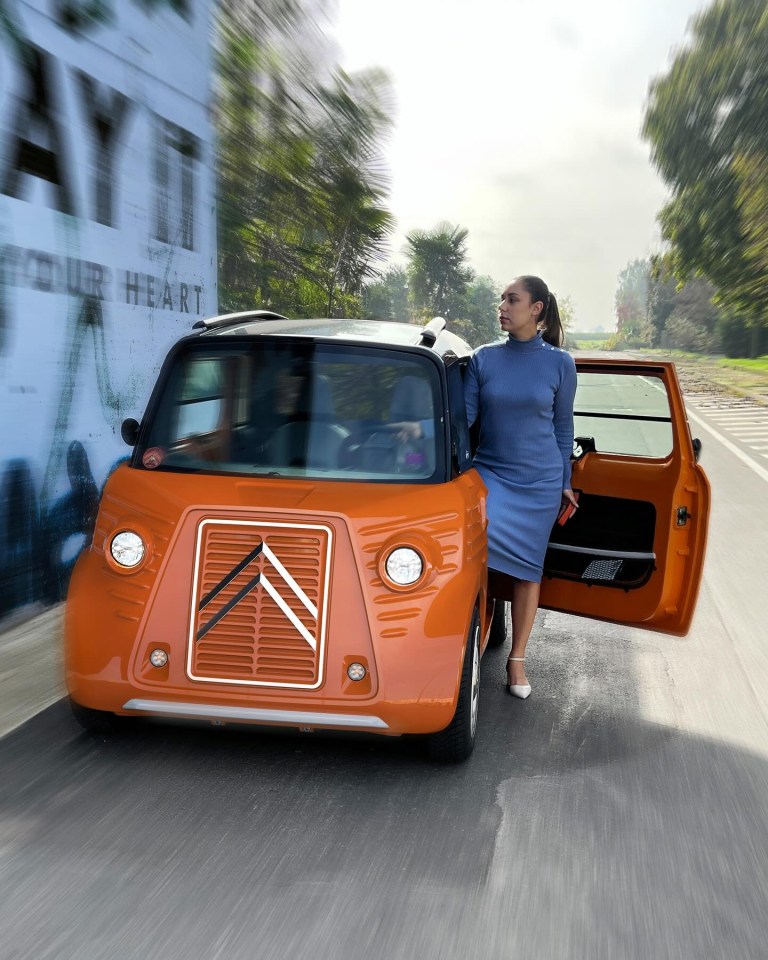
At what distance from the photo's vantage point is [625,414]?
6.78 m

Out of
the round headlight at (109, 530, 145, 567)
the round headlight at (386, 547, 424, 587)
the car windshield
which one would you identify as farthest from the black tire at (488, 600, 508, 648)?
the round headlight at (109, 530, 145, 567)

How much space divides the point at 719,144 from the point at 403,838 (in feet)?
139

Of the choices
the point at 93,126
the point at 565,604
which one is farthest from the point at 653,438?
the point at 93,126

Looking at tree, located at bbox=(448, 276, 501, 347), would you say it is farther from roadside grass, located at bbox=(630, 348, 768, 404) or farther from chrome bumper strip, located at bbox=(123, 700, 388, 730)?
chrome bumper strip, located at bbox=(123, 700, 388, 730)

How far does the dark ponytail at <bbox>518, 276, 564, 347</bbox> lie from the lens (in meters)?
5.36

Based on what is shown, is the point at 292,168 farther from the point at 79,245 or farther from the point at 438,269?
the point at 438,269

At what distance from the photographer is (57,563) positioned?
7.23m

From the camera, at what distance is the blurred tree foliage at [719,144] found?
132ft

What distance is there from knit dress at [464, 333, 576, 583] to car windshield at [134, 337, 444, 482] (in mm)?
586

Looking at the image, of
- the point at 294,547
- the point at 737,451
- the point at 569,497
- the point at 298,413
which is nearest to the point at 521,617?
the point at 569,497

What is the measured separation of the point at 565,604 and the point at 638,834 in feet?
6.46

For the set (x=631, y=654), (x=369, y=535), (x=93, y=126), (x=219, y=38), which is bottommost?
(x=631, y=654)

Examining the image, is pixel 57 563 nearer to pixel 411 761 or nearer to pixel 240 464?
pixel 240 464

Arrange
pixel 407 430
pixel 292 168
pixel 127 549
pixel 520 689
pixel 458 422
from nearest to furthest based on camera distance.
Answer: pixel 127 549
pixel 407 430
pixel 458 422
pixel 520 689
pixel 292 168
